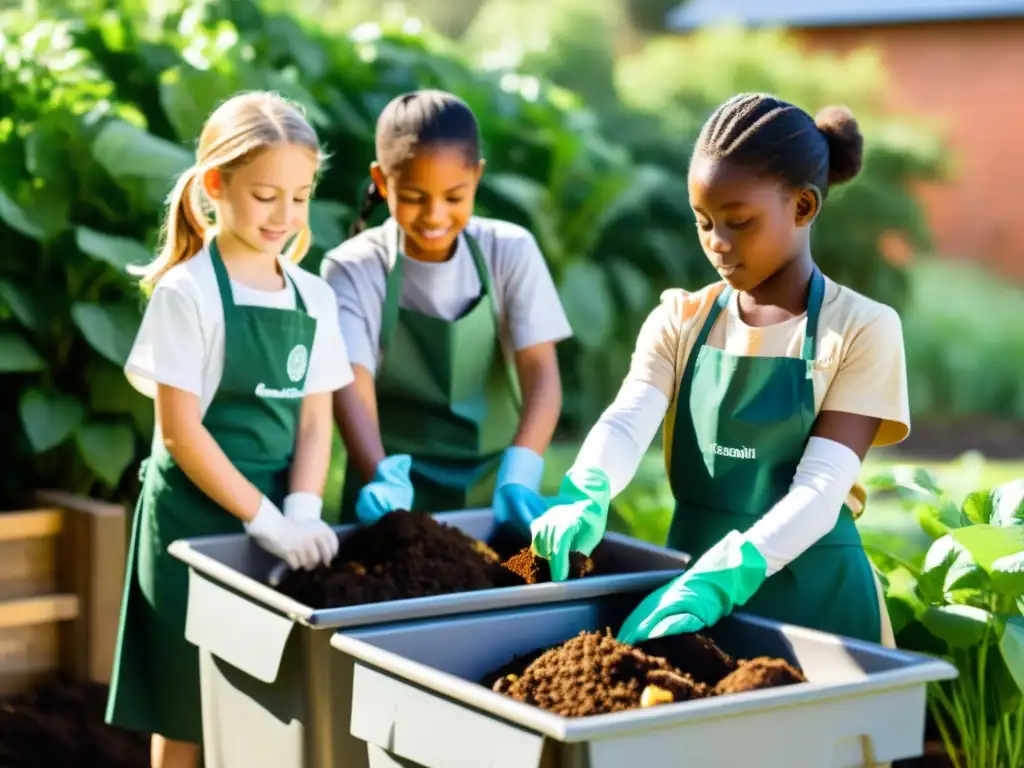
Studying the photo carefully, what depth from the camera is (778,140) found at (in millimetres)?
1999

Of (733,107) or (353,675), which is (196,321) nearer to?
(353,675)

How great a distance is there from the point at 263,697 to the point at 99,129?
6.97 ft

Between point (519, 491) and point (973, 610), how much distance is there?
78cm

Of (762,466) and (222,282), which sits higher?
(222,282)

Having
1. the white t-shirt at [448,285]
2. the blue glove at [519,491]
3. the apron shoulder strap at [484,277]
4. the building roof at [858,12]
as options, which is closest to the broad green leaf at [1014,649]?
the blue glove at [519,491]

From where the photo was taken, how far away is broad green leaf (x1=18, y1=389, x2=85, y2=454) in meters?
3.59

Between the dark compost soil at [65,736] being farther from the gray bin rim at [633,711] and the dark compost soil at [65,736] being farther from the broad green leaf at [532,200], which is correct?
the broad green leaf at [532,200]

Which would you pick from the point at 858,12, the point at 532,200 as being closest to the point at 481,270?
the point at 532,200

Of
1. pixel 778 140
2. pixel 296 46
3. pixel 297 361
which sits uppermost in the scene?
pixel 296 46

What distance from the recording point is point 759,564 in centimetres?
194

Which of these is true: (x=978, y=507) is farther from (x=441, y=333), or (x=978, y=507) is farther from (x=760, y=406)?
(x=441, y=333)

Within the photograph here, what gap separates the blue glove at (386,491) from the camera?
251 centimetres

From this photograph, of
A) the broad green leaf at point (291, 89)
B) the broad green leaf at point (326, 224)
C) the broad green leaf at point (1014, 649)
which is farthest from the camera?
the broad green leaf at point (291, 89)

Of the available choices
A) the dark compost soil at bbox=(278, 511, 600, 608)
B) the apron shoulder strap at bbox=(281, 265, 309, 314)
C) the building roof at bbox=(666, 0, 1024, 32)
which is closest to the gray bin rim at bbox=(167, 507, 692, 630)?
the dark compost soil at bbox=(278, 511, 600, 608)
